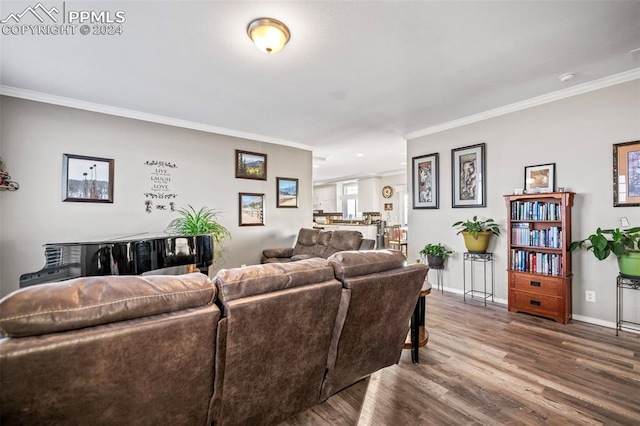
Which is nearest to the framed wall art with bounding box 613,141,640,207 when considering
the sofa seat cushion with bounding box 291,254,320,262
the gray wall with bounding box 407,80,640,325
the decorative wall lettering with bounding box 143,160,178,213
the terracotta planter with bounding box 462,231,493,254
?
the gray wall with bounding box 407,80,640,325

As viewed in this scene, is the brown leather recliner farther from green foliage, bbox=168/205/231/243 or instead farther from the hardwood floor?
the hardwood floor

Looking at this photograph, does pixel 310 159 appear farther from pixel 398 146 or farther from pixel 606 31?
pixel 606 31

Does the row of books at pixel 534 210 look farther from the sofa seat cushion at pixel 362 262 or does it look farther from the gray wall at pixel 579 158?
the sofa seat cushion at pixel 362 262

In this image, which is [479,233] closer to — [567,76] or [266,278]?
[567,76]

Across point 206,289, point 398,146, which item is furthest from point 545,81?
point 206,289

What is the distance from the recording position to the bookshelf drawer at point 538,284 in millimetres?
3242

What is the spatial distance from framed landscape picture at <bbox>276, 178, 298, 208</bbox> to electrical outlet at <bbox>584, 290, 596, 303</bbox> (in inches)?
178

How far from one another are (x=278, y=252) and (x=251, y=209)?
3.03 feet

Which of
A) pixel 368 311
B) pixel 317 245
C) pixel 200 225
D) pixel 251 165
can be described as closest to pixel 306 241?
pixel 317 245

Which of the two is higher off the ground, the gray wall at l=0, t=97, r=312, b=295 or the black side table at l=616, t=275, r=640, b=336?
the gray wall at l=0, t=97, r=312, b=295

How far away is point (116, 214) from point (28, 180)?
0.93 metres

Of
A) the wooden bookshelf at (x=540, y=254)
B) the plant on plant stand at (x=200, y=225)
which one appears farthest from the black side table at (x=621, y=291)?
the plant on plant stand at (x=200, y=225)

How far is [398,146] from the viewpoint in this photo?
6195mm

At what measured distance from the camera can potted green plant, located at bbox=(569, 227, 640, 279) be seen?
2748mm
